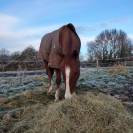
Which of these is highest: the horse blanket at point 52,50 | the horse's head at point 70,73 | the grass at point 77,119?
the horse blanket at point 52,50

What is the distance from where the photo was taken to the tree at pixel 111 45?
5662 centimetres

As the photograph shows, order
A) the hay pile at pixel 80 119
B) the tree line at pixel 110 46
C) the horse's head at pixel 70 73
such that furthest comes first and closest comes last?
the tree line at pixel 110 46 < the horse's head at pixel 70 73 < the hay pile at pixel 80 119

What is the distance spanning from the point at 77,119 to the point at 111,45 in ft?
182

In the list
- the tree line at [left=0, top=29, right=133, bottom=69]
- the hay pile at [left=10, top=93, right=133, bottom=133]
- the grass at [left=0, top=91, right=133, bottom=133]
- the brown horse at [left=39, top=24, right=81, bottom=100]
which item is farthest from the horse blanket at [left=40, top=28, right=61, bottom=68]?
the tree line at [left=0, top=29, right=133, bottom=69]

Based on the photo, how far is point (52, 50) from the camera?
8.88 meters

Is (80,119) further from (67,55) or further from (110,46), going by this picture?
(110,46)

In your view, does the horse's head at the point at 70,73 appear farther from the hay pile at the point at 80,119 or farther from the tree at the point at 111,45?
the tree at the point at 111,45

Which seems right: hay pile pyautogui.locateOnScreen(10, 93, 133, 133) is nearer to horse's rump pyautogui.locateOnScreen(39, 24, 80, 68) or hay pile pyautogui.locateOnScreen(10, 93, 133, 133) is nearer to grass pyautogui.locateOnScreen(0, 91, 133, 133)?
grass pyautogui.locateOnScreen(0, 91, 133, 133)

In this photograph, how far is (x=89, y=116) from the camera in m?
5.93

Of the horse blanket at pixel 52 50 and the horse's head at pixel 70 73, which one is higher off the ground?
the horse blanket at pixel 52 50

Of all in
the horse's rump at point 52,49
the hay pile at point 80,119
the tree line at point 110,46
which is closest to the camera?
the hay pile at point 80,119

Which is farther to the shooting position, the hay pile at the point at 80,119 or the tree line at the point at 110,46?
the tree line at the point at 110,46

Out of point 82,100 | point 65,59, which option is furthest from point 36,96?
point 82,100

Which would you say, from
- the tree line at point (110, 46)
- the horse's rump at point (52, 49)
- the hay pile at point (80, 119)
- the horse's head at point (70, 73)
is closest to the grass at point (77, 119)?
the hay pile at point (80, 119)
